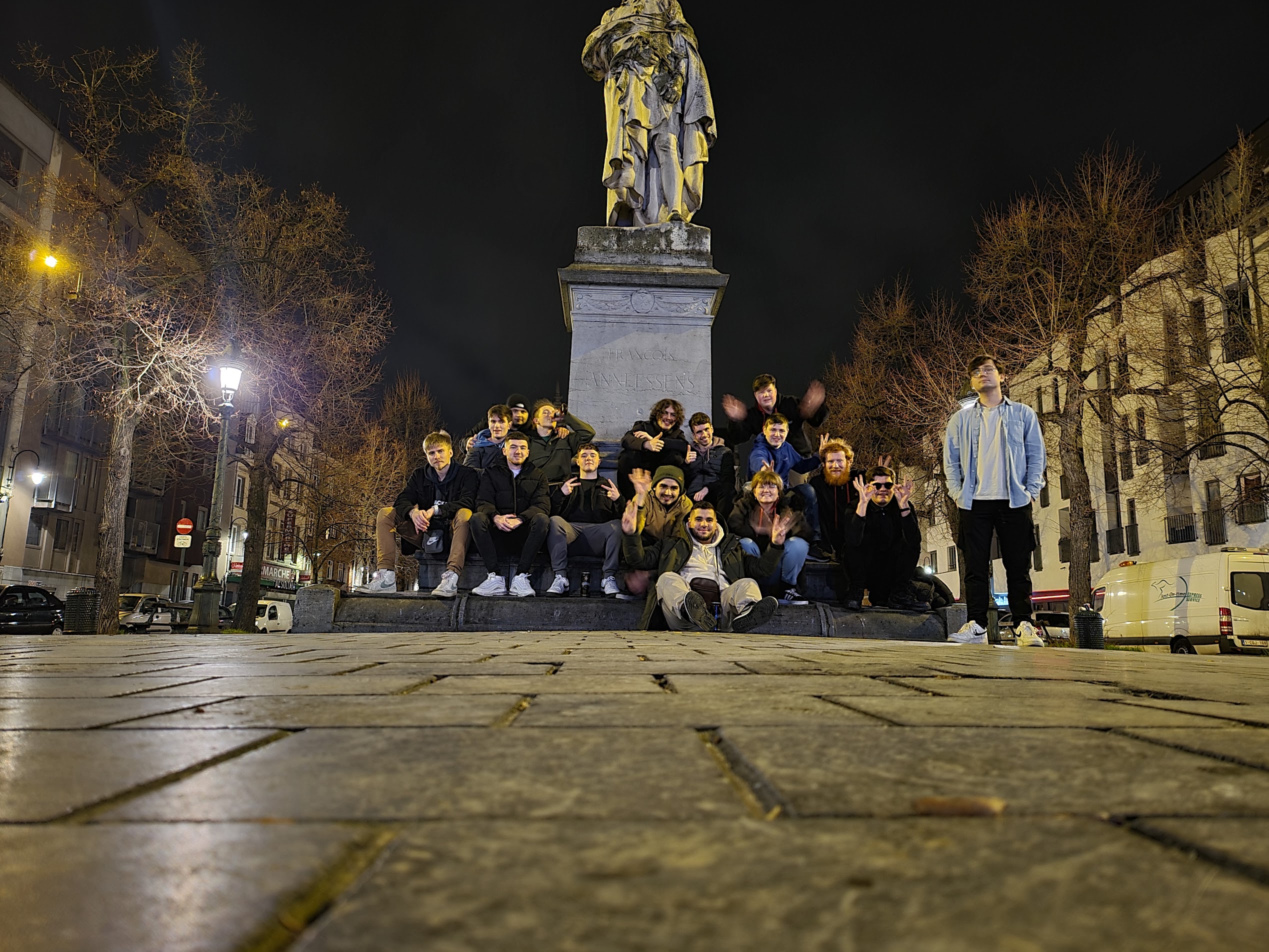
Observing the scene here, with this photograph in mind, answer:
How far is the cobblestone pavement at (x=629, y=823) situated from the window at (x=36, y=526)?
4262 centimetres

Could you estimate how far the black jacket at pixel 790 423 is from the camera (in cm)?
1052

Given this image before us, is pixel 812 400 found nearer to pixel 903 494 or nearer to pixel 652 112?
pixel 903 494

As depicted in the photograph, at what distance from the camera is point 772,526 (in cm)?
827

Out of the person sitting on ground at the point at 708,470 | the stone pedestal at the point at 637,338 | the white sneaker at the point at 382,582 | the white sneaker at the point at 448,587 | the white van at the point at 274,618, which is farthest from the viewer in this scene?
the white van at the point at 274,618

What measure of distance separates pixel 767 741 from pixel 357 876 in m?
0.92

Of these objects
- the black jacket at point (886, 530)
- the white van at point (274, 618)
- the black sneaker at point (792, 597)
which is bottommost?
the white van at point (274, 618)

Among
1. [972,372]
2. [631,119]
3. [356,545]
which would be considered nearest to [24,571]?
[356,545]

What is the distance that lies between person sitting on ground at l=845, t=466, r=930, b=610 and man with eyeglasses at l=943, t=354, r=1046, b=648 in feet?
4.28

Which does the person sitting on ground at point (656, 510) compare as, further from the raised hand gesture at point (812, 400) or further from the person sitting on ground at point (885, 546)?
the raised hand gesture at point (812, 400)

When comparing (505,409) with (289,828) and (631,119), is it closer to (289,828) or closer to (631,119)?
(631,119)

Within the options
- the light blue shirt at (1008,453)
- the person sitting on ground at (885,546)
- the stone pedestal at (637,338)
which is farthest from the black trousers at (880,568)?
the stone pedestal at (637,338)

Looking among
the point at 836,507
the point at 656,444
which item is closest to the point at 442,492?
the point at 656,444

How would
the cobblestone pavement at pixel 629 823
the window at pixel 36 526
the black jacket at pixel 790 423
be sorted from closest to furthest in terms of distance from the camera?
the cobblestone pavement at pixel 629 823 < the black jacket at pixel 790 423 < the window at pixel 36 526

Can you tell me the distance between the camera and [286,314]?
2264 cm
